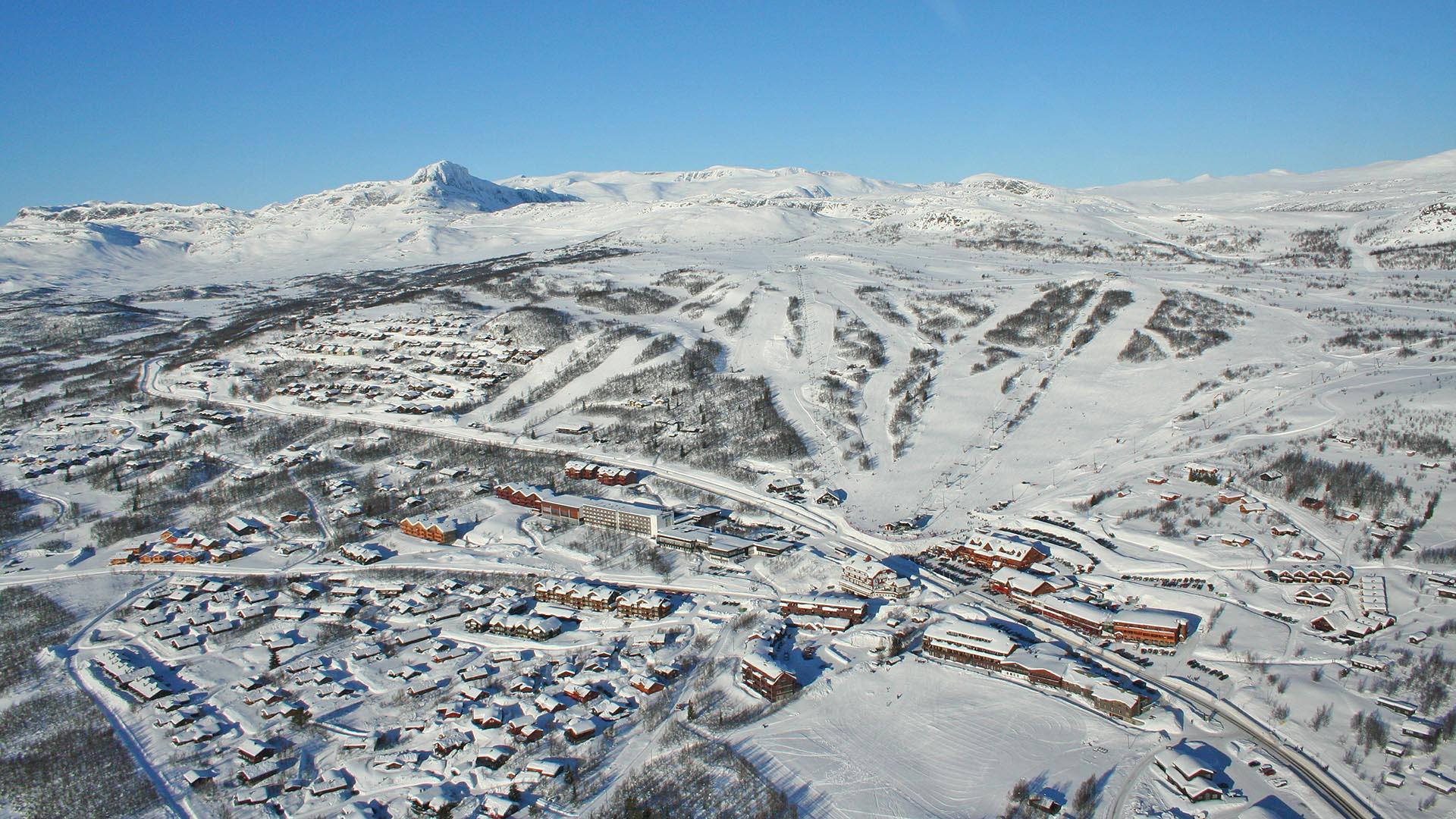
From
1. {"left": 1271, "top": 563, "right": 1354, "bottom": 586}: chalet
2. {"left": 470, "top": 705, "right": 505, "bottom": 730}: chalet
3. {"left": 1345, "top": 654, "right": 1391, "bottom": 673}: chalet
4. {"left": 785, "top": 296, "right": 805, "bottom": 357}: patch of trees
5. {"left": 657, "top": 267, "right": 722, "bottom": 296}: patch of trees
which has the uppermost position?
{"left": 657, "top": 267, "right": 722, "bottom": 296}: patch of trees

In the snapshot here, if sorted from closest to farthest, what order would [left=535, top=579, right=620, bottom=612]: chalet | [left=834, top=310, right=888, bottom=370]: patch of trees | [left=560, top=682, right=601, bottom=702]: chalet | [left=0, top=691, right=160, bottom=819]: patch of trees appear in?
[left=0, top=691, right=160, bottom=819]: patch of trees → [left=560, top=682, right=601, bottom=702]: chalet → [left=535, top=579, right=620, bottom=612]: chalet → [left=834, top=310, right=888, bottom=370]: patch of trees

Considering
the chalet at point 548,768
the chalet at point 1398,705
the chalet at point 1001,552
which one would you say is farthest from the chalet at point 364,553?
the chalet at point 1398,705

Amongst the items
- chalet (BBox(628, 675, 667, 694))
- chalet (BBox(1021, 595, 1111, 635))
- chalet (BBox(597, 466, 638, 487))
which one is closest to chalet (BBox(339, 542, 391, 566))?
chalet (BBox(597, 466, 638, 487))

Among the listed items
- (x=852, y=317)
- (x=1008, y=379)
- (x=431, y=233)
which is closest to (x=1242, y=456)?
(x=1008, y=379)

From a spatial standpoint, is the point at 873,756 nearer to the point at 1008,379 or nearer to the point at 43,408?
the point at 1008,379

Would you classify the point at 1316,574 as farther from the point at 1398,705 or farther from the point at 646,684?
the point at 646,684

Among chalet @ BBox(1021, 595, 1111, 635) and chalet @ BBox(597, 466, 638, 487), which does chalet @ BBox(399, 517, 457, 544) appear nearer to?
chalet @ BBox(597, 466, 638, 487)

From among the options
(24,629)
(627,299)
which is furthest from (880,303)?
(24,629)
